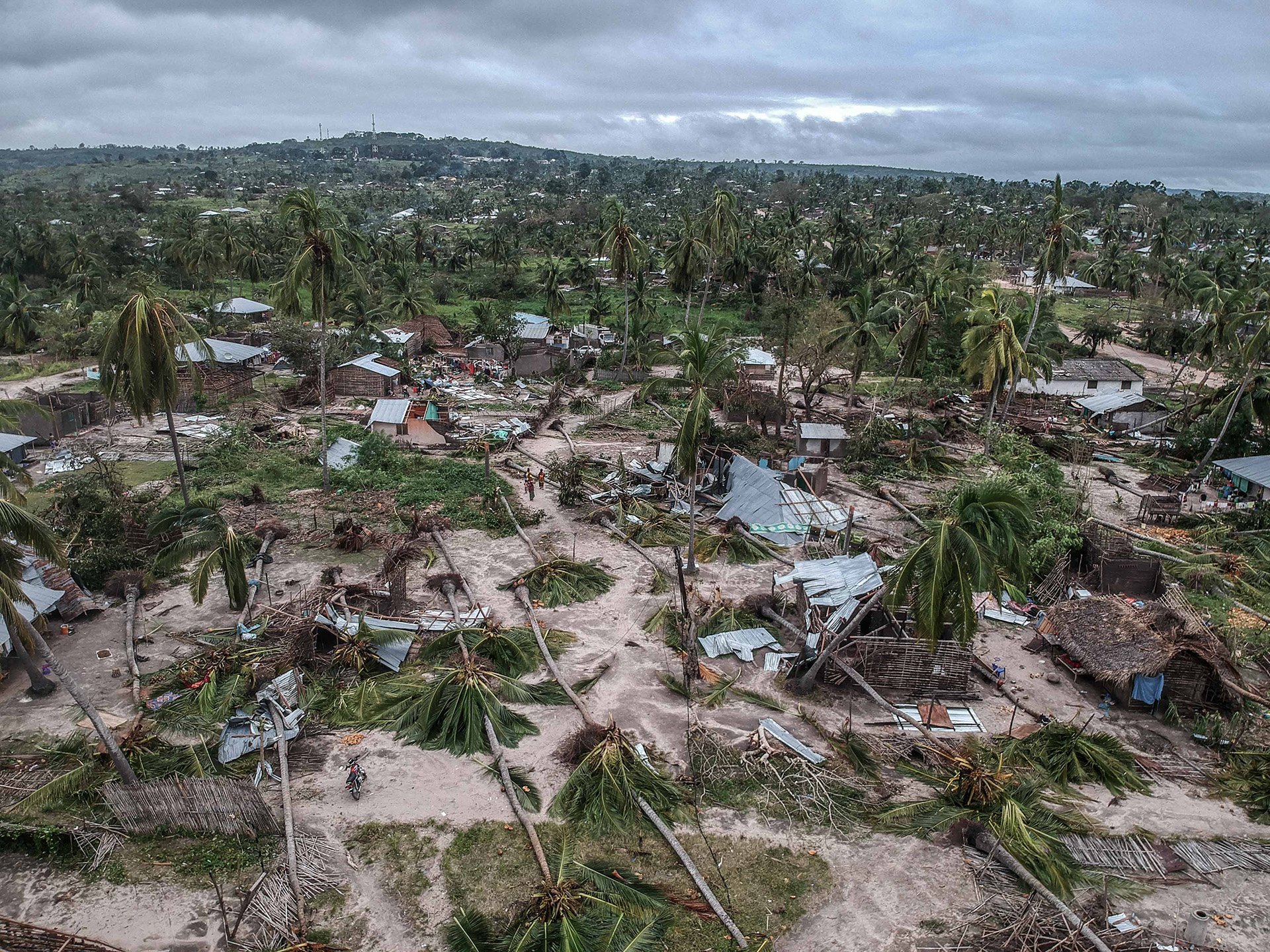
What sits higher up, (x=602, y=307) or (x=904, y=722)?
(x=602, y=307)

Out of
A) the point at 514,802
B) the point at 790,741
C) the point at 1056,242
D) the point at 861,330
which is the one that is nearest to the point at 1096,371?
the point at 1056,242

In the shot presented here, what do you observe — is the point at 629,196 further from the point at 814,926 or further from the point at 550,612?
the point at 814,926

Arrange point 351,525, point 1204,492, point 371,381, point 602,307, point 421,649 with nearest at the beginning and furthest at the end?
point 421,649 < point 351,525 < point 1204,492 < point 371,381 < point 602,307

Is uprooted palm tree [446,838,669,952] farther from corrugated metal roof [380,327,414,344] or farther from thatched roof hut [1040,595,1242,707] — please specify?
corrugated metal roof [380,327,414,344]

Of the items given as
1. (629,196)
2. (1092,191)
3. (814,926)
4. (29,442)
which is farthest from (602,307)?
(1092,191)

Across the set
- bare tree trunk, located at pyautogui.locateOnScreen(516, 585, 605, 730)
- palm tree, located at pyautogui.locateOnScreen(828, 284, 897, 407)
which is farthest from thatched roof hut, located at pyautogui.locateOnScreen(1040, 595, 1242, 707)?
palm tree, located at pyautogui.locateOnScreen(828, 284, 897, 407)

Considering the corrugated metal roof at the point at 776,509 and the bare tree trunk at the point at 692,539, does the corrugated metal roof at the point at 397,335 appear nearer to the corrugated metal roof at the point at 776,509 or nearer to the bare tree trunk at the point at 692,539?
the corrugated metal roof at the point at 776,509
